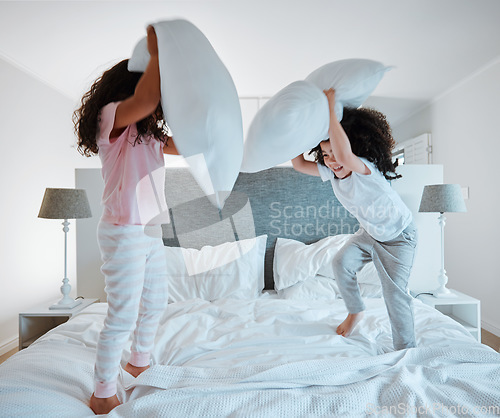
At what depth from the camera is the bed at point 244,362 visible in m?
0.76

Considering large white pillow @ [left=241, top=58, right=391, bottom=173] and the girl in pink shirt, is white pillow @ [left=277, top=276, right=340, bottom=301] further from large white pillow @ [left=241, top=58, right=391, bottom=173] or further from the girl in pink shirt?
large white pillow @ [left=241, top=58, right=391, bottom=173]

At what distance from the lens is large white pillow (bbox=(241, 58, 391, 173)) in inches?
26.4

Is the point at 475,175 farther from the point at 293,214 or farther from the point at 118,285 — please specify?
the point at 118,285

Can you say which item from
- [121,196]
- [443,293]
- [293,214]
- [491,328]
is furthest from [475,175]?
[121,196]

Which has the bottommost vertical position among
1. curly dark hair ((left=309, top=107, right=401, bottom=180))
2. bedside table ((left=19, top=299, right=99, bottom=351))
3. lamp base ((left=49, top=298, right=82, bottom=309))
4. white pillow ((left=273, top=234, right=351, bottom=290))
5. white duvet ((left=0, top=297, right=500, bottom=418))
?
bedside table ((left=19, top=299, right=99, bottom=351))

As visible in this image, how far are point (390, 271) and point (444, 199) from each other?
43.1 inches

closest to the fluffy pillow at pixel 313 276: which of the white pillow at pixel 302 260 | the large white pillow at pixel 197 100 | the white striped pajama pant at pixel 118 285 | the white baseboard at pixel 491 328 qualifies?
the white pillow at pixel 302 260

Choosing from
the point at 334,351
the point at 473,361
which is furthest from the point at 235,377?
the point at 473,361

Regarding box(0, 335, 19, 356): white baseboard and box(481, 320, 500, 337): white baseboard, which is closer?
box(0, 335, 19, 356): white baseboard

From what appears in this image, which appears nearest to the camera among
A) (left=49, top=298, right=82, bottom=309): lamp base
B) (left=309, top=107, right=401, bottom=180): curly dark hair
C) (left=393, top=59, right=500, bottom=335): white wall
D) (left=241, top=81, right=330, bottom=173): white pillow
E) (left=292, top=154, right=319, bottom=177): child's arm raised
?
(left=241, top=81, right=330, bottom=173): white pillow

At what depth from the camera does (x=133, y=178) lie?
78cm

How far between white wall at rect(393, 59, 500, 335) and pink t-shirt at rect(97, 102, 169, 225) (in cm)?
291

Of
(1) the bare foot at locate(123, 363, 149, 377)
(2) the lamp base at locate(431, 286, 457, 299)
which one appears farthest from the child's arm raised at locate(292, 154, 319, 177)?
(2) the lamp base at locate(431, 286, 457, 299)

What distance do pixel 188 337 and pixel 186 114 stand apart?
92cm
